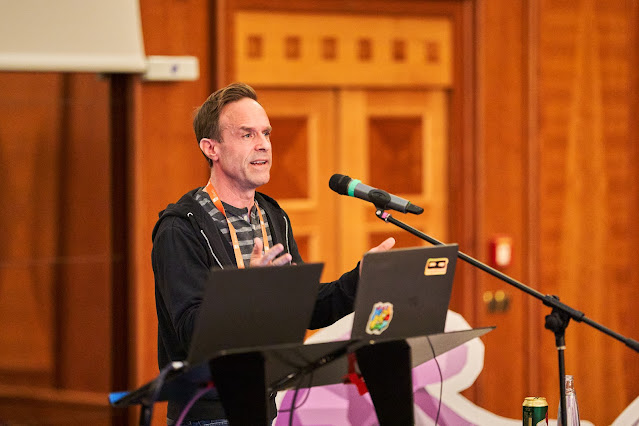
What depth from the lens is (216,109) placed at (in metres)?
2.43

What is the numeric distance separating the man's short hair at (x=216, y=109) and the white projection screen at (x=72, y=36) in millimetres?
1704

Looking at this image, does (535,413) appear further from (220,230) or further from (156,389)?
(156,389)

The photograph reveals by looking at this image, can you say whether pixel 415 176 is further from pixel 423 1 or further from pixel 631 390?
pixel 631 390

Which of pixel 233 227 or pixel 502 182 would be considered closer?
pixel 233 227

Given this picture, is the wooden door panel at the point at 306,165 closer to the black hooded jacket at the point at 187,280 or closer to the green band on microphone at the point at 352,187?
the black hooded jacket at the point at 187,280

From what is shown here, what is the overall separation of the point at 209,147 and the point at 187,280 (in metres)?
0.46

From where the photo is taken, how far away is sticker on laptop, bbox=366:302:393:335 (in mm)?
1910

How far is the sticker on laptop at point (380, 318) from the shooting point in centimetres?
191

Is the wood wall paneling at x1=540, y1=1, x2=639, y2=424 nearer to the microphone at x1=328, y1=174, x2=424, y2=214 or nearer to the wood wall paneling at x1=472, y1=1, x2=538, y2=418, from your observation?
the wood wall paneling at x1=472, y1=1, x2=538, y2=418

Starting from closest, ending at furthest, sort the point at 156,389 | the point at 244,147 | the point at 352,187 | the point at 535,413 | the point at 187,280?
the point at 156,389 → the point at 187,280 → the point at 352,187 → the point at 244,147 → the point at 535,413

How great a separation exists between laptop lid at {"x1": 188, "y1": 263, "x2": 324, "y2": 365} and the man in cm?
24

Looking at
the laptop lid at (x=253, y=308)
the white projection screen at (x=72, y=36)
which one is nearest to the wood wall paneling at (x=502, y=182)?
the white projection screen at (x=72, y=36)

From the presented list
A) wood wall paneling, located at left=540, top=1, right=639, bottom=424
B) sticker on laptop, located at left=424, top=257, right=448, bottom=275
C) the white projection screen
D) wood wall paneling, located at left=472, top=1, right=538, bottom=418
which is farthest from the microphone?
wood wall paneling, located at left=540, top=1, right=639, bottom=424

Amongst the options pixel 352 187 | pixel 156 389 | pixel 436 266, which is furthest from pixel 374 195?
pixel 156 389
